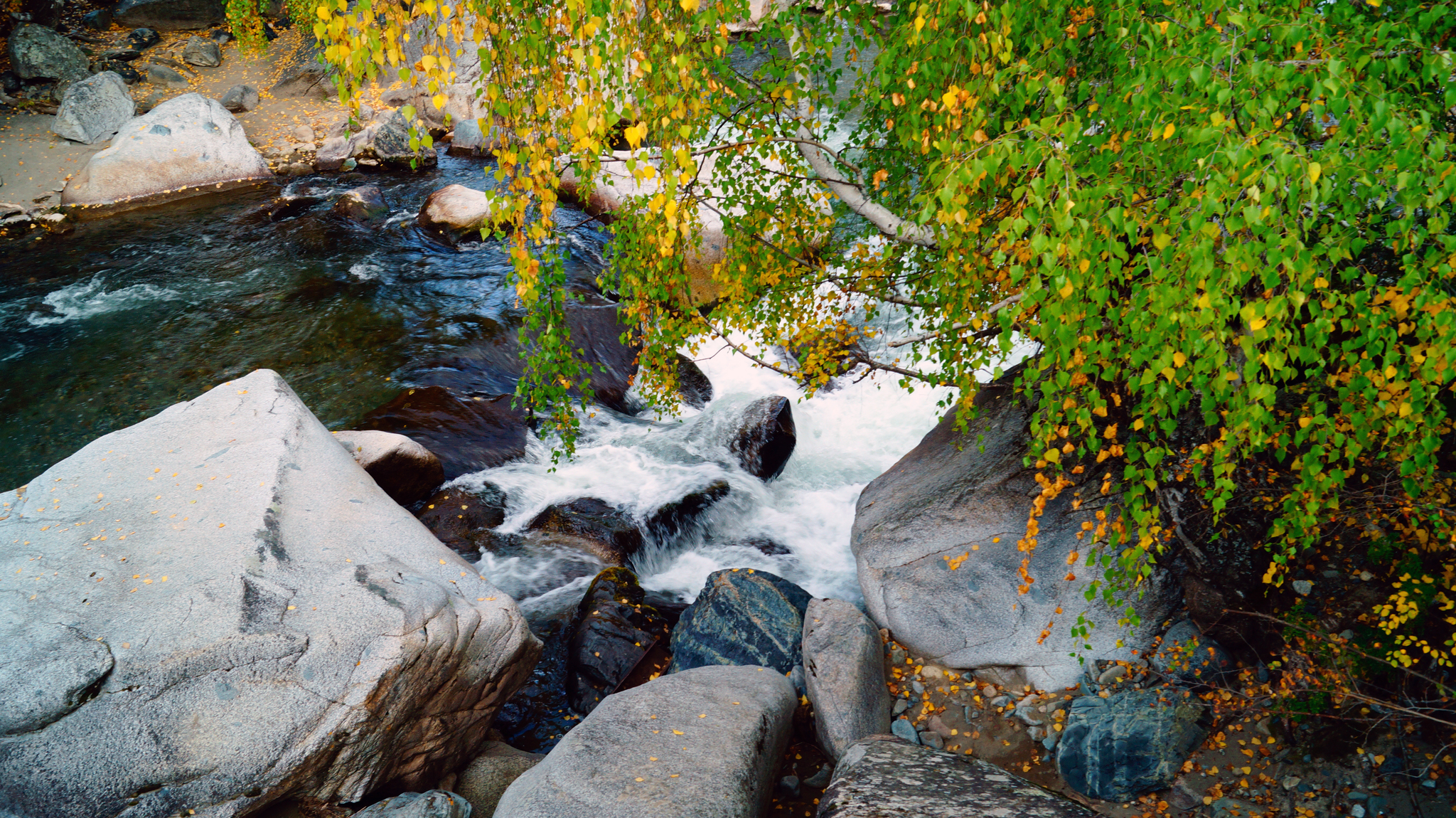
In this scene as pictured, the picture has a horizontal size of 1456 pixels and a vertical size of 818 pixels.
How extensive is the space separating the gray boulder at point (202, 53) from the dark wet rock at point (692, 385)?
18424 mm

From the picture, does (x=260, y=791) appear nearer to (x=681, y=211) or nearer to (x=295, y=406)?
(x=295, y=406)

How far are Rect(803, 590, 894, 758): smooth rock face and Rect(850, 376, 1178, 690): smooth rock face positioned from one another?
468mm

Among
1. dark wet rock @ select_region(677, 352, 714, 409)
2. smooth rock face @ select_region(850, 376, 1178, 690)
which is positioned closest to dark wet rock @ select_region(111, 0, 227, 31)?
dark wet rock @ select_region(677, 352, 714, 409)

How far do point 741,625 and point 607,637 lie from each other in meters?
1.08

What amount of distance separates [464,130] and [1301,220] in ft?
58.0

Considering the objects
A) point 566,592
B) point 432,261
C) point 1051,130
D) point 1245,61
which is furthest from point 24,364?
point 1245,61

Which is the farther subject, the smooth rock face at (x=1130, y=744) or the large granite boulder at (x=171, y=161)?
the large granite boulder at (x=171, y=161)

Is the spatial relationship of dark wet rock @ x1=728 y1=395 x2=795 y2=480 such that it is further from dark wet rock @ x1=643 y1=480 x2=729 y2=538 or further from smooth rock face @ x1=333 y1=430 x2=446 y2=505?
smooth rock face @ x1=333 y1=430 x2=446 y2=505

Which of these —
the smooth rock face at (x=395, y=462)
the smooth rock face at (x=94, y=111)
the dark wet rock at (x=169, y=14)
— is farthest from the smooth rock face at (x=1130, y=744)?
the dark wet rock at (x=169, y=14)

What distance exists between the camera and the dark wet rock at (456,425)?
844cm

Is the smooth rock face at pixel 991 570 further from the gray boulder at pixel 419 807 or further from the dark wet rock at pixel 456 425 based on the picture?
the dark wet rock at pixel 456 425

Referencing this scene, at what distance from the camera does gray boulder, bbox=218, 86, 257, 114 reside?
61.9 ft

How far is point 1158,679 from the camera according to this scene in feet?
17.5

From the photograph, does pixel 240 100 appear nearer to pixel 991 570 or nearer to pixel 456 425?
pixel 456 425
